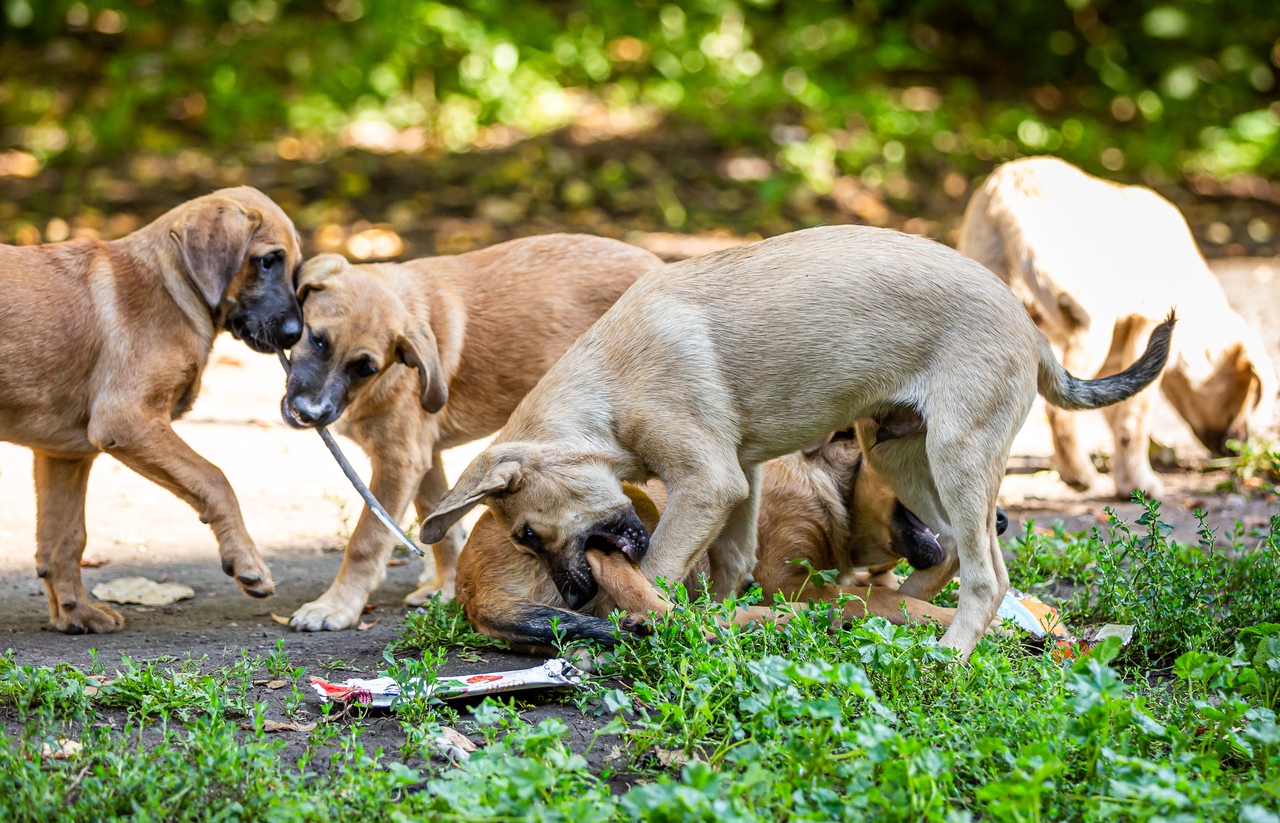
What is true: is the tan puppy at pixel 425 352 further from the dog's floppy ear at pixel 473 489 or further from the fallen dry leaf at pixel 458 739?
the fallen dry leaf at pixel 458 739

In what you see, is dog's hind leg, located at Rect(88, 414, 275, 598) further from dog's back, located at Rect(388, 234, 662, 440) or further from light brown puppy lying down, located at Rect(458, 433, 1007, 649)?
dog's back, located at Rect(388, 234, 662, 440)

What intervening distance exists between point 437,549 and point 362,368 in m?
1.08

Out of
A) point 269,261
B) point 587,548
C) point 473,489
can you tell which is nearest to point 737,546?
point 587,548

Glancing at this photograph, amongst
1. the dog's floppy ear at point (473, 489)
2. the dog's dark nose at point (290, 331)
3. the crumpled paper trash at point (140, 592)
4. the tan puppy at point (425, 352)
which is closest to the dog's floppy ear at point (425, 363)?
the tan puppy at point (425, 352)

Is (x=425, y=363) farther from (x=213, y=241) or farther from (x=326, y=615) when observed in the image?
(x=326, y=615)

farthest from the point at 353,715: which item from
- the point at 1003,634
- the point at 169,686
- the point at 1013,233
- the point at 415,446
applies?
the point at 1013,233

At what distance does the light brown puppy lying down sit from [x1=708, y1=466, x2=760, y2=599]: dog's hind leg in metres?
0.09

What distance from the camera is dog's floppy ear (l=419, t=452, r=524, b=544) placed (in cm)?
430

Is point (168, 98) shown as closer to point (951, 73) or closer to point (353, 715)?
point (951, 73)

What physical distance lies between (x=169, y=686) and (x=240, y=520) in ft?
3.83

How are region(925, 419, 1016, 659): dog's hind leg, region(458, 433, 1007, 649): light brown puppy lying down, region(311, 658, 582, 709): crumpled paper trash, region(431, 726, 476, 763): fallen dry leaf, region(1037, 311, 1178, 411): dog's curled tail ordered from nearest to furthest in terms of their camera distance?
region(431, 726, 476, 763): fallen dry leaf
region(311, 658, 582, 709): crumpled paper trash
region(925, 419, 1016, 659): dog's hind leg
region(458, 433, 1007, 649): light brown puppy lying down
region(1037, 311, 1178, 411): dog's curled tail

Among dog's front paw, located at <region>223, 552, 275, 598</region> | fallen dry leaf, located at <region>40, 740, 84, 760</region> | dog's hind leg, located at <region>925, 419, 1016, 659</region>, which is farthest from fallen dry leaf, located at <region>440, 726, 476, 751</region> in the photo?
dog's hind leg, located at <region>925, 419, 1016, 659</region>

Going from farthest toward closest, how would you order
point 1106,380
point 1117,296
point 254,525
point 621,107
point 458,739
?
point 621,107 → point 1117,296 → point 254,525 → point 1106,380 → point 458,739

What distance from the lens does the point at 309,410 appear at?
480cm
